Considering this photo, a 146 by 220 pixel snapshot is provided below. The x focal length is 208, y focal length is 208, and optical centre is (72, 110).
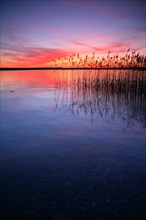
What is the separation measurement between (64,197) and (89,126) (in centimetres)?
655

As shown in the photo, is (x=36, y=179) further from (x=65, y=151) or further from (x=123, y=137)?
(x=123, y=137)

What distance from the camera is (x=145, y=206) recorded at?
17.7 ft

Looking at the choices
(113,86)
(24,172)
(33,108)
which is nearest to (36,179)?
(24,172)

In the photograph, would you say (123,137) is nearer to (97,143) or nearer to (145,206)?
(97,143)

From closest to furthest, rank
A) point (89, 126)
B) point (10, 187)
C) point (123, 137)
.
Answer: point (10, 187) < point (123, 137) < point (89, 126)

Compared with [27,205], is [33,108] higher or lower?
higher

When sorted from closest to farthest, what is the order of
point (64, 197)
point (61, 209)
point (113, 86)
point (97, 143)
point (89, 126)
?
point (61, 209), point (64, 197), point (97, 143), point (89, 126), point (113, 86)

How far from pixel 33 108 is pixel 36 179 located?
35.7 ft

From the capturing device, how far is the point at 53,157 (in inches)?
316

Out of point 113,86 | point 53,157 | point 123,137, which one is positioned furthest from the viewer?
point 113,86

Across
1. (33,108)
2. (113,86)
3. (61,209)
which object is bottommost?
(61,209)

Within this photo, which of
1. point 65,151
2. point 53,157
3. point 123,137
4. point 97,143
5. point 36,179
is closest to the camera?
point 36,179

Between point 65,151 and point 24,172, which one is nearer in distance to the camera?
point 24,172

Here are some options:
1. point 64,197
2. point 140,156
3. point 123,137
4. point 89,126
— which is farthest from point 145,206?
point 89,126
